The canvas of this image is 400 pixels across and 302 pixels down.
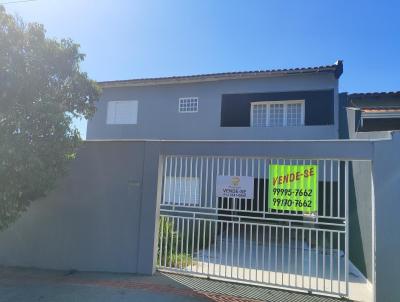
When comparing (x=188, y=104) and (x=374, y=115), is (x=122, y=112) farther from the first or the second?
(x=374, y=115)

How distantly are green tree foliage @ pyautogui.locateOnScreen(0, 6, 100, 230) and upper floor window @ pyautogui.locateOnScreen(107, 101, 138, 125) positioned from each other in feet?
28.7

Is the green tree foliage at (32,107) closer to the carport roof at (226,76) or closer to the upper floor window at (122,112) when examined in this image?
the carport roof at (226,76)

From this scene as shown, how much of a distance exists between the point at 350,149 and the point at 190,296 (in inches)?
149

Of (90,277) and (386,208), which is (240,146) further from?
(90,277)

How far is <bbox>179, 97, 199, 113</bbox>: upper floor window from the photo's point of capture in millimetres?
14586

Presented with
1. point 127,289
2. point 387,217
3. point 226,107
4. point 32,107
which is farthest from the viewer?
point 226,107

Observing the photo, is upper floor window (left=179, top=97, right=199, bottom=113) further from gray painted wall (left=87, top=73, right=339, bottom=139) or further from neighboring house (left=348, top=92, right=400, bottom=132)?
neighboring house (left=348, top=92, right=400, bottom=132)

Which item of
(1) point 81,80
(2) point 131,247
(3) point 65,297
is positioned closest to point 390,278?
(2) point 131,247

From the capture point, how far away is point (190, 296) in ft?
18.8

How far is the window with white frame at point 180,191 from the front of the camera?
7.01m

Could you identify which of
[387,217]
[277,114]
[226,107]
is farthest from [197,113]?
[387,217]

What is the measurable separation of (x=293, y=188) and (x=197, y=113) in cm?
879

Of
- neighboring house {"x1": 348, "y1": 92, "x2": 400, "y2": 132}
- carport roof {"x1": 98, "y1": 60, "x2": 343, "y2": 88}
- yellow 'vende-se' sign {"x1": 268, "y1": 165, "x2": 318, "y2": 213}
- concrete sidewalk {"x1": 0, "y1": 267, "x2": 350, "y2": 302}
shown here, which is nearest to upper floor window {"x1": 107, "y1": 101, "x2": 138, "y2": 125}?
carport roof {"x1": 98, "y1": 60, "x2": 343, "y2": 88}

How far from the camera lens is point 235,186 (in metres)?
6.60
